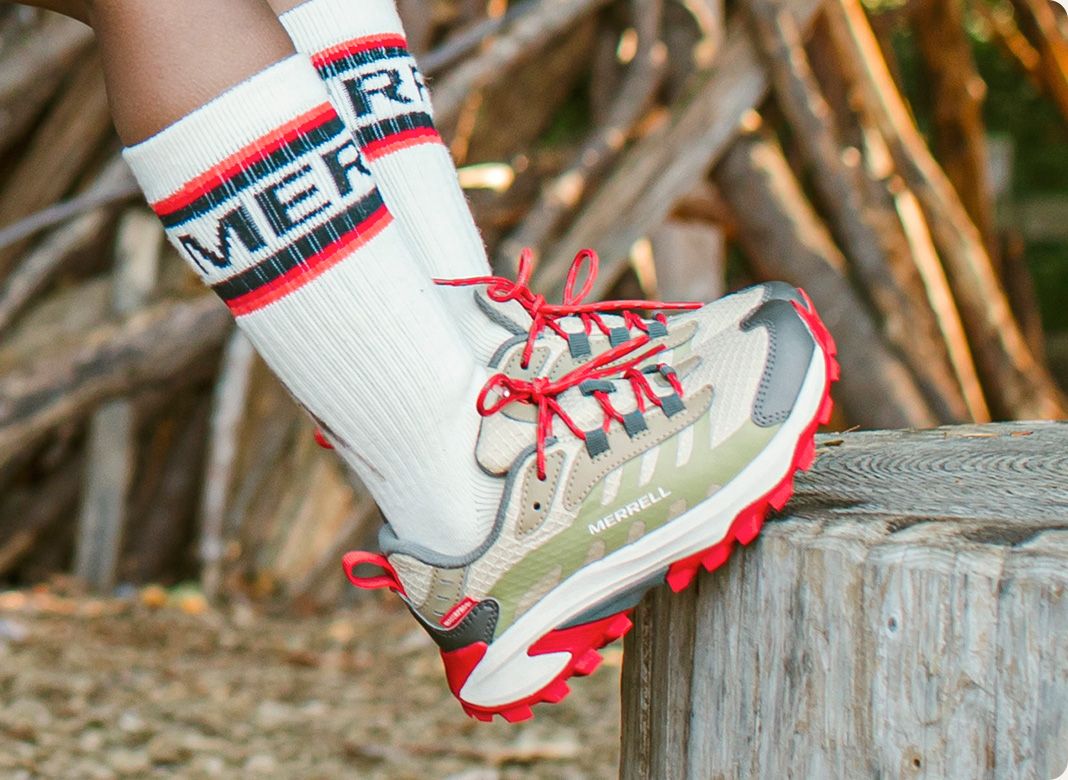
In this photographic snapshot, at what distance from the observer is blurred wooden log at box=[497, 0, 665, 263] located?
280 cm

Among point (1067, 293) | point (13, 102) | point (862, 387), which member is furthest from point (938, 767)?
point (1067, 293)

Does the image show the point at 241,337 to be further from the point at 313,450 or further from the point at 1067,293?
the point at 1067,293

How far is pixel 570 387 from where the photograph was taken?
3.67ft

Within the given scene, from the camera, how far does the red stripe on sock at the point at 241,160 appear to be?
0.93 meters

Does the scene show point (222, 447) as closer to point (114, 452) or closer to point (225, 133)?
point (114, 452)

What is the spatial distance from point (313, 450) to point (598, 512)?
1.89 metres

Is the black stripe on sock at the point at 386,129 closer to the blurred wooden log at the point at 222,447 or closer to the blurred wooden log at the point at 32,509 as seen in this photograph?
the blurred wooden log at the point at 222,447

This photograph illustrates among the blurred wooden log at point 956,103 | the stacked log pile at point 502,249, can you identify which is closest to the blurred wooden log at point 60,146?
the stacked log pile at point 502,249

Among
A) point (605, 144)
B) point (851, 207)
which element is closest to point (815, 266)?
point (851, 207)

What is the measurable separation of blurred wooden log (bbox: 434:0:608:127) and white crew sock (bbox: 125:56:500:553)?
1756 mm

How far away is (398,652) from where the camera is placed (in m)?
2.58

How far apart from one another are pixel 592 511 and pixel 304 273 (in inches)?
12.6

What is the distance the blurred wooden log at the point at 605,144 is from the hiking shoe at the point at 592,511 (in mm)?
1687

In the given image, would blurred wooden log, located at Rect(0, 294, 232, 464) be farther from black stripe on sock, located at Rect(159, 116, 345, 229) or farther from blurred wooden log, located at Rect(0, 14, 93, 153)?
black stripe on sock, located at Rect(159, 116, 345, 229)
